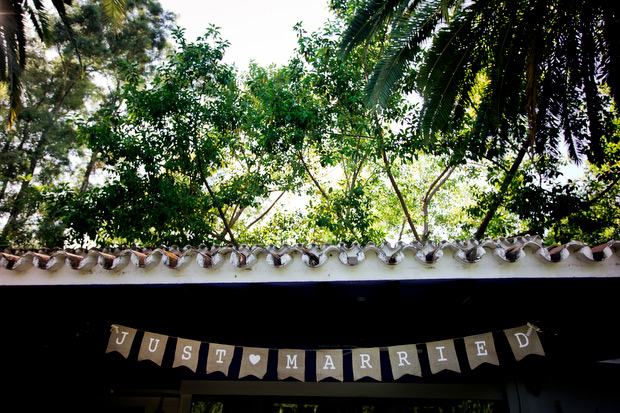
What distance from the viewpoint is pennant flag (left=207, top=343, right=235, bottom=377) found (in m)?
3.60

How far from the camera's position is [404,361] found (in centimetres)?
355

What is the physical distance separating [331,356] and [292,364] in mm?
383

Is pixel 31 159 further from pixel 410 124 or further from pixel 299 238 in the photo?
pixel 410 124

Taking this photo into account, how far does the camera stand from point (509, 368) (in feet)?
13.9

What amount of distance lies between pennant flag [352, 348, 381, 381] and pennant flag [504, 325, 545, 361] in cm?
120

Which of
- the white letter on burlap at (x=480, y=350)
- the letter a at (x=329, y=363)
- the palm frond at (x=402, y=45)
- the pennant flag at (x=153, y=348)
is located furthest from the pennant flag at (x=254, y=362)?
the palm frond at (x=402, y=45)

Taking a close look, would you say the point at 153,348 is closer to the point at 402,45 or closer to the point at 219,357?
the point at 219,357

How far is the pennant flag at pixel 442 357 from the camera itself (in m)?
3.46

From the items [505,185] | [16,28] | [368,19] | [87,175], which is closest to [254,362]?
[368,19]

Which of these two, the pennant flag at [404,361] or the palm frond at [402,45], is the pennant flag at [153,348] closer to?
the pennant flag at [404,361]

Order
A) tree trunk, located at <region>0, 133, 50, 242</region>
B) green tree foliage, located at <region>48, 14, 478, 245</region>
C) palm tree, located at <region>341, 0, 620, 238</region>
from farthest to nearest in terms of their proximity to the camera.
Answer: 1. tree trunk, located at <region>0, 133, 50, 242</region>
2. green tree foliage, located at <region>48, 14, 478, 245</region>
3. palm tree, located at <region>341, 0, 620, 238</region>

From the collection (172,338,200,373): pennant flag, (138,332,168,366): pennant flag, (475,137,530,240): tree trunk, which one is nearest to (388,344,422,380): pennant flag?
(172,338,200,373): pennant flag

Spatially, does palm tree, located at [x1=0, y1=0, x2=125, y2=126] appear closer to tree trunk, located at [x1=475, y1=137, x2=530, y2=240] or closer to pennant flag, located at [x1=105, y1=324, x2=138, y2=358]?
pennant flag, located at [x1=105, y1=324, x2=138, y2=358]

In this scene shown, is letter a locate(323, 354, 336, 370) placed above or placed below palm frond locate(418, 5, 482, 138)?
below
